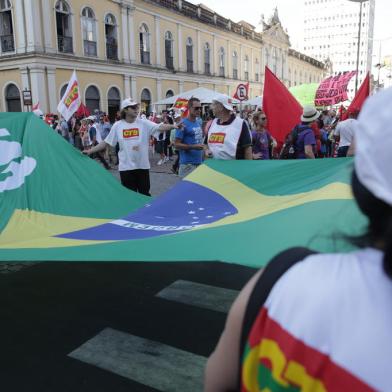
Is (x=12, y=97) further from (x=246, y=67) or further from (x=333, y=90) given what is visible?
(x=246, y=67)

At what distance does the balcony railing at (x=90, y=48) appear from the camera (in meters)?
27.5

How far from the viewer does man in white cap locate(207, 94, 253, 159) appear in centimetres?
555

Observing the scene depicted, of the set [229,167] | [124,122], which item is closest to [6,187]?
[124,122]

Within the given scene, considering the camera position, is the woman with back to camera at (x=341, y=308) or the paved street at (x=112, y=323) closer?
the woman with back to camera at (x=341, y=308)

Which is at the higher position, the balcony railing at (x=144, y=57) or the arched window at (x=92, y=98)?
the balcony railing at (x=144, y=57)

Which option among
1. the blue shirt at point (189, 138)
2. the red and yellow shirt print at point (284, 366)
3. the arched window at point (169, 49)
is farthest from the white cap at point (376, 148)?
the arched window at point (169, 49)

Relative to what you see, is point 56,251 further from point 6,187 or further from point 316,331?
point 316,331

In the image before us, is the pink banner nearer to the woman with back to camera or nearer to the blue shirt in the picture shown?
the blue shirt

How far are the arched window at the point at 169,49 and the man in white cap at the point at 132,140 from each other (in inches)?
1182

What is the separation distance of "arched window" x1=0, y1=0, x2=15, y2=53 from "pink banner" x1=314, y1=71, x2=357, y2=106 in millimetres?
17425

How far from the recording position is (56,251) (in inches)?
122

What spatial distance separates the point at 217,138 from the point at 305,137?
64.6 inches

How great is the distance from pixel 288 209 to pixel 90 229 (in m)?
1.91

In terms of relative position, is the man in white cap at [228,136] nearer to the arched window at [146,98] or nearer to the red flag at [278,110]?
the red flag at [278,110]
